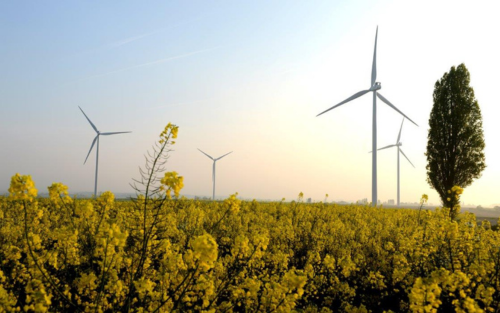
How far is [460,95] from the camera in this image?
30422 mm

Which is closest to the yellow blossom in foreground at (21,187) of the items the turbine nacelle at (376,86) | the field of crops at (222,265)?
the field of crops at (222,265)

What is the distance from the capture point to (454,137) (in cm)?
2984

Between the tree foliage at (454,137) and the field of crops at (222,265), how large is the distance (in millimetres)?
18453

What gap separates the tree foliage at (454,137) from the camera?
29375mm

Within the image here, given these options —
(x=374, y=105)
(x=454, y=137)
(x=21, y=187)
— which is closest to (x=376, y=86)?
(x=374, y=105)

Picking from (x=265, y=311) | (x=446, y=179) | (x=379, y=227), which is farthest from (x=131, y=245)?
(x=446, y=179)

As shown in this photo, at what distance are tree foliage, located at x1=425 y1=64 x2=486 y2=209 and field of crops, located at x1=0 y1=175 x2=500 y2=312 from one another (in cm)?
1845

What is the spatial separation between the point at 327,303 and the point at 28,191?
5.02 meters

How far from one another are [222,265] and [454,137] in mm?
28407

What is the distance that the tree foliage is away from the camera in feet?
96.4

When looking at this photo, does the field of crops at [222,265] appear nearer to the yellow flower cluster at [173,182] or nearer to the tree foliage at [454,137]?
the yellow flower cluster at [173,182]

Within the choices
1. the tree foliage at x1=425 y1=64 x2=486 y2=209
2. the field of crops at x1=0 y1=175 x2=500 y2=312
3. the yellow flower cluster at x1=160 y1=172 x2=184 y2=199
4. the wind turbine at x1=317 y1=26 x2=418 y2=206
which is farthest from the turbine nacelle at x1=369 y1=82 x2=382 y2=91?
the yellow flower cluster at x1=160 y1=172 x2=184 y2=199

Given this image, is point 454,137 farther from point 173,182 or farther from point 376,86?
point 173,182

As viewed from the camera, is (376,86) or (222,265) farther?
(376,86)
